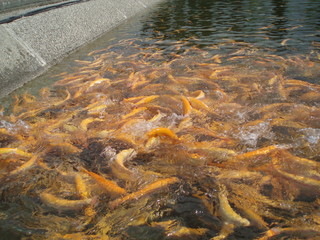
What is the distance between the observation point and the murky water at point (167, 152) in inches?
99.9

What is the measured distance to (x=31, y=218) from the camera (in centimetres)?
263

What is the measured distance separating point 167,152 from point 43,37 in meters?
6.23

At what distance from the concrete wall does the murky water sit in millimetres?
481

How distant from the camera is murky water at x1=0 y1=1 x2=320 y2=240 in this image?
2.54 meters

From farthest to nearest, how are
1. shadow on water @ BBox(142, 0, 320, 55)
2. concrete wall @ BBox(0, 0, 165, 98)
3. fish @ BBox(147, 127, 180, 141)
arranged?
1. shadow on water @ BBox(142, 0, 320, 55)
2. concrete wall @ BBox(0, 0, 165, 98)
3. fish @ BBox(147, 127, 180, 141)

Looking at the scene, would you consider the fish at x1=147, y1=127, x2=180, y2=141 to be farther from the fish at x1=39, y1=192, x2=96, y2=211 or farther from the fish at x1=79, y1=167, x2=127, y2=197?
the fish at x1=39, y1=192, x2=96, y2=211

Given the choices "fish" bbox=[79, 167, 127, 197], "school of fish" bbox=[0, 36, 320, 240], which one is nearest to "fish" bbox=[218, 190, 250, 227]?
"school of fish" bbox=[0, 36, 320, 240]

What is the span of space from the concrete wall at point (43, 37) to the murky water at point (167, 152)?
0.48 meters

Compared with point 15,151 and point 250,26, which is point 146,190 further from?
point 250,26

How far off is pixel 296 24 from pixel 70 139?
10.1m

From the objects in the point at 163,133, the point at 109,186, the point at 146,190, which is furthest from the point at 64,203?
the point at 163,133

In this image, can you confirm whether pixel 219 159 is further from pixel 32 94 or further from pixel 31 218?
pixel 32 94

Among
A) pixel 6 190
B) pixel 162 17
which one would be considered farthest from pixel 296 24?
pixel 6 190

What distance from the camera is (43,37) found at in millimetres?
8008
